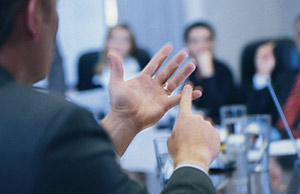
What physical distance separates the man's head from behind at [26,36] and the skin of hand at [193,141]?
28 centimetres

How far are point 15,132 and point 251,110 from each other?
171cm

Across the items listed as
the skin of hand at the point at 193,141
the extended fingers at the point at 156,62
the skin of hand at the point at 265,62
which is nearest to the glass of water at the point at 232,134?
the extended fingers at the point at 156,62

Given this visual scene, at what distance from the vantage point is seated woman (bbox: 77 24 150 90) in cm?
318

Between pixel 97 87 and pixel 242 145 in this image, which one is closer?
pixel 242 145

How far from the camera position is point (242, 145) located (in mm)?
1215

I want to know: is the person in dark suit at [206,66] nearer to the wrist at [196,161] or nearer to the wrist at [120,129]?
the wrist at [120,129]

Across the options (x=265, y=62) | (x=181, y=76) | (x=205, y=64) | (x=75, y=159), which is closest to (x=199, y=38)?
(x=205, y=64)

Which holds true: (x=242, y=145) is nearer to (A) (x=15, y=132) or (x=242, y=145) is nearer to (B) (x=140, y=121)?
(B) (x=140, y=121)

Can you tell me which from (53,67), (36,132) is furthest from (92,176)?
(53,67)

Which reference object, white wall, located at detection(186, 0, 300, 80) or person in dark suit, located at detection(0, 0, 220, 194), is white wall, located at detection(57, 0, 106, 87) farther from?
person in dark suit, located at detection(0, 0, 220, 194)

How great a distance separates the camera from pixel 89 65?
358cm

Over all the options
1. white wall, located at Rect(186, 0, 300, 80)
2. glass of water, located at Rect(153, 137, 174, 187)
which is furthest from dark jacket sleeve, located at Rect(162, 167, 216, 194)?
white wall, located at Rect(186, 0, 300, 80)

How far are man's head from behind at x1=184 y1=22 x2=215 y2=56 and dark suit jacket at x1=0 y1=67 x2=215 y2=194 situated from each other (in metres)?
2.47

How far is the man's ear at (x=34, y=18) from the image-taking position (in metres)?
0.53
